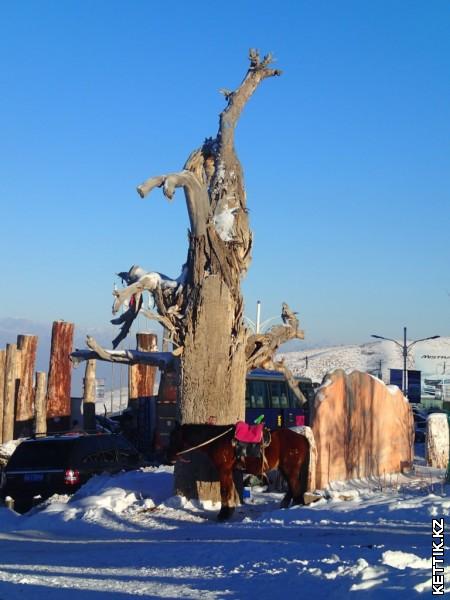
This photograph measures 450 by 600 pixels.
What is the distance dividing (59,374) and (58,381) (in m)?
0.25

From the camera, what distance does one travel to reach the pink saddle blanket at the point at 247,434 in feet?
50.6

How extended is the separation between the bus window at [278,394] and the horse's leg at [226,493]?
52.8 ft

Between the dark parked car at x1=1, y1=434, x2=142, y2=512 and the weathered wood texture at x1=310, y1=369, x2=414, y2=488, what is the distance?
450 cm

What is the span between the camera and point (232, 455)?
15.6 metres

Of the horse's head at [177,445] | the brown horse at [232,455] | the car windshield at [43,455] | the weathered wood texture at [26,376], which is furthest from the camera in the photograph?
the weathered wood texture at [26,376]

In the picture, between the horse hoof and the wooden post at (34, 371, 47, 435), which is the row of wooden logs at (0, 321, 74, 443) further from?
the horse hoof

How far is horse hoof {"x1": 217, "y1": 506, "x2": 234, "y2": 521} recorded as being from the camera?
15.1 meters

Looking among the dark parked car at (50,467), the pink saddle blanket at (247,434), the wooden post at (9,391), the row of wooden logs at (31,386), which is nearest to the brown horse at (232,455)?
the pink saddle blanket at (247,434)

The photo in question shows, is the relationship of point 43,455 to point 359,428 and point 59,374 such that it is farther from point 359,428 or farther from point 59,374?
point 59,374

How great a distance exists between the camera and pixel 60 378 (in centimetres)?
3291

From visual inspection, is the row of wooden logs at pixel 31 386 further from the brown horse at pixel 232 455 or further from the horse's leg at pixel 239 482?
the brown horse at pixel 232 455

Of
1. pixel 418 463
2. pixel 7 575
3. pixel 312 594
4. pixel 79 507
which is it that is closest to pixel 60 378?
pixel 418 463

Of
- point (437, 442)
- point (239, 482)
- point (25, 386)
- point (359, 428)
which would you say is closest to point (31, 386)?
point (25, 386)

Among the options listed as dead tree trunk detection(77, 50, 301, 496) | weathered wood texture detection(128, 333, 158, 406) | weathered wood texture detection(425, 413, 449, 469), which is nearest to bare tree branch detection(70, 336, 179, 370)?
dead tree trunk detection(77, 50, 301, 496)
